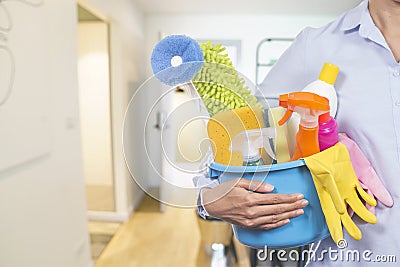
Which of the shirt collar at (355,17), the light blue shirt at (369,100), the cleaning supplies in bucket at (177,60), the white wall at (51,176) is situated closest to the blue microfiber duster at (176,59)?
the cleaning supplies in bucket at (177,60)

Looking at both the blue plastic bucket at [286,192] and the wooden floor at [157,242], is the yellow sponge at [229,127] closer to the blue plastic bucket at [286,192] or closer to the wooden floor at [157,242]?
the blue plastic bucket at [286,192]

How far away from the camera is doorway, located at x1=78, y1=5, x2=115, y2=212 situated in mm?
2391

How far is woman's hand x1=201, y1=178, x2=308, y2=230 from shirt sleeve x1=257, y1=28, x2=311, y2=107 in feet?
0.72

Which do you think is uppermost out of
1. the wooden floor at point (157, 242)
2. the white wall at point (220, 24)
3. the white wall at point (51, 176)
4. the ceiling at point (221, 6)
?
the ceiling at point (221, 6)

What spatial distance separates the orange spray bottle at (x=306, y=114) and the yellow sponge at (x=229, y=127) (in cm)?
4

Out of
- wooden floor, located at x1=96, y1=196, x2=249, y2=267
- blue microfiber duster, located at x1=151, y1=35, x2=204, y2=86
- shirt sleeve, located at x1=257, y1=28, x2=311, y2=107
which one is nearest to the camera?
blue microfiber duster, located at x1=151, y1=35, x2=204, y2=86

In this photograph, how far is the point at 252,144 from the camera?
372mm

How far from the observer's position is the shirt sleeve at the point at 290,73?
574mm

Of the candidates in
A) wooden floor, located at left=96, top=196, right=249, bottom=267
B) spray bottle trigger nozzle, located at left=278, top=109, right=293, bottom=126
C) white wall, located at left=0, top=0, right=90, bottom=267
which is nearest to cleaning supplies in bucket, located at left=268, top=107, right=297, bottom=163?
spray bottle trigger nozzle, located at left=278, top=109, right=293, bottom=126

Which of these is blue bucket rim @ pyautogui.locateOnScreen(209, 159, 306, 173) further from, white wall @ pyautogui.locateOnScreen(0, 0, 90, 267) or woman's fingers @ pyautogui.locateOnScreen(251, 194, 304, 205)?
white wall @ pyautogui.locateOnScreen(0, 0, 90, 267)

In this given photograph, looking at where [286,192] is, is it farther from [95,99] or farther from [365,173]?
[95,99]

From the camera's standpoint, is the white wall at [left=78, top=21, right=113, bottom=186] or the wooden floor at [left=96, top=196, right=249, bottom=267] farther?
the white wall at [left=78, top=21, right=113, bottom=186]

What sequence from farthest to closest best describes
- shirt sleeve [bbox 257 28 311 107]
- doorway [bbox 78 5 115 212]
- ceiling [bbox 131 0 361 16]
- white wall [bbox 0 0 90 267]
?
doorway [bbox 78 5 115 212] < ceiling [bbox 131 0 361 16] < white wall [bbox 0 0 90 267] < shirt sleeve [bbox 257 28 311 107]

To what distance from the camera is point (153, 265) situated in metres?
1.87
